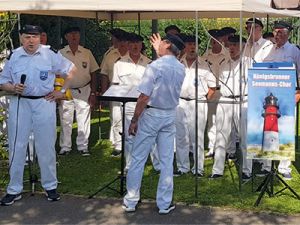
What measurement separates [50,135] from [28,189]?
37.0 inches

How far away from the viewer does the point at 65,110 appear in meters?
9.16

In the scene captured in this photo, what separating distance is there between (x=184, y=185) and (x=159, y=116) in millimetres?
1632

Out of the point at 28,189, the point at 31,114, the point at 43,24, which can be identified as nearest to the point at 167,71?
the point at 31,114

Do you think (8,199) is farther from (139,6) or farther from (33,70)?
(139,6)

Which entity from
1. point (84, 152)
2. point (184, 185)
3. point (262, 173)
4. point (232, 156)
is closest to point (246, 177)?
point (262, 173)

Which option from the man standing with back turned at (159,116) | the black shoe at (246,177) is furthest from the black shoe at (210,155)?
the man standing with back turned at (159,116)

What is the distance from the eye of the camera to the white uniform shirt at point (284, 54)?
796 cm

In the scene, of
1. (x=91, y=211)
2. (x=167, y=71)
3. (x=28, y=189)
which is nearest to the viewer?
(x=167, y=71)

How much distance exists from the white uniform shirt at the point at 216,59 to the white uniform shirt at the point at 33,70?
91.2 inches

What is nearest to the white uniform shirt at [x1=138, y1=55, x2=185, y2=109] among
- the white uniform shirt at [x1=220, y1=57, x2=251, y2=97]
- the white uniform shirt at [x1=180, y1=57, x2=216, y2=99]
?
the white uniform shirt at [x1=220, y1=57, x2=251, y2=97]

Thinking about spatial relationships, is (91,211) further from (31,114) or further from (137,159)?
(31,114)

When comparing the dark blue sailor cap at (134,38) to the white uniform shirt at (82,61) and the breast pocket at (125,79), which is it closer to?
the breast pocket at (125,79)

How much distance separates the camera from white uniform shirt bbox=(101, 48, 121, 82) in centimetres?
910

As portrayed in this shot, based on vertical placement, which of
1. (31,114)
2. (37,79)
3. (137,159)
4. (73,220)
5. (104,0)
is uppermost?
(104,0)
